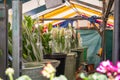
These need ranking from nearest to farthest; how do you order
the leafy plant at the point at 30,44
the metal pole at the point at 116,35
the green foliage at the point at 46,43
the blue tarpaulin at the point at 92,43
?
the metal pole at the point at 116,35 < the leafy plant at the point at 30,44 < the green foliage at the point at 46,43 < the blue tarpaulin at the point at 92,43

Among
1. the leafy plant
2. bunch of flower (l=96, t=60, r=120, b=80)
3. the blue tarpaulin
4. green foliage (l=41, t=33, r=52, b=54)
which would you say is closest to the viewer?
bunch of flower (l=96, t=60, r=120, b=80)

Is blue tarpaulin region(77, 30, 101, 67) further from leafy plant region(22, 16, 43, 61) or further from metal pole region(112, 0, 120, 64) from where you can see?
metal pole region(112, 0, 120, 64)

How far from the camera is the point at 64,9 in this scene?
7055 mm

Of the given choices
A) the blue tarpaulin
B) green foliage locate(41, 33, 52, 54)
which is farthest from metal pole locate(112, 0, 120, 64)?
the blue tarpaulin

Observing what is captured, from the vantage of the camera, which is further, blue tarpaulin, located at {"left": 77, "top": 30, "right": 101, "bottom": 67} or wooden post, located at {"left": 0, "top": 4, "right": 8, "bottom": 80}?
blue tarpaulin, located at {"left": 77, "top": 30, "right": 101, "bottom": 67}

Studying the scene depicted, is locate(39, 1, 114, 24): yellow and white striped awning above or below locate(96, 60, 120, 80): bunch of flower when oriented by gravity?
above

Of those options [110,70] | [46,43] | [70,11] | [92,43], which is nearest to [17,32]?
[110,70]

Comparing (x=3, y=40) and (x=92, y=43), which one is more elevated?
(x=3, y=40)

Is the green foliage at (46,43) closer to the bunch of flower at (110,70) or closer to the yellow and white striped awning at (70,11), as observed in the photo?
the bunch of flower at (110,70)

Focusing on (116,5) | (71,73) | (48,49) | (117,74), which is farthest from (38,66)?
(71,73)

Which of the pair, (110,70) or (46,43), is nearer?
(110,70)

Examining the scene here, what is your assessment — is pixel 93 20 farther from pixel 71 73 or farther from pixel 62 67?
pixel 62 67

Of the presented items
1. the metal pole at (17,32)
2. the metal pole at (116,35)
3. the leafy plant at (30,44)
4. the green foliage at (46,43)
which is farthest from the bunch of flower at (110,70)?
the green foliage at (46,43)

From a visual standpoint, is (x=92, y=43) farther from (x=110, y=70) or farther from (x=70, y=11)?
(x=110, y=70)
